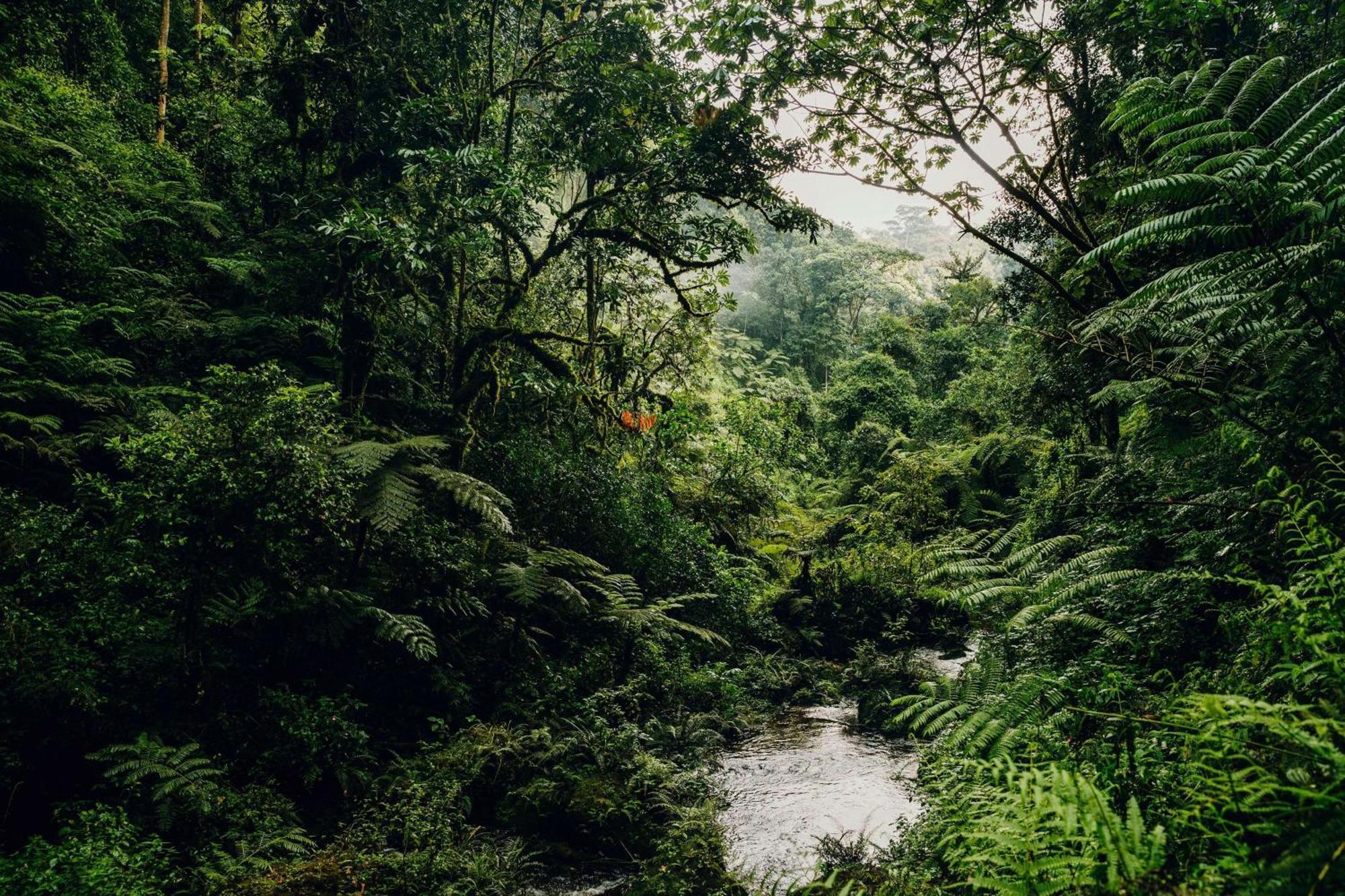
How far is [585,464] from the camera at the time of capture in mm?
8219

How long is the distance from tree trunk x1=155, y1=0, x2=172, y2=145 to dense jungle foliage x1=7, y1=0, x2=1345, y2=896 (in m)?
0.09

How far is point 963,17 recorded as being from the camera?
5.07 metres

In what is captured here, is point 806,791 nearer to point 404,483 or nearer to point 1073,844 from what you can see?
point 1073,844

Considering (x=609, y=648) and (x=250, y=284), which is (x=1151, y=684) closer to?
(x=609, y=648)

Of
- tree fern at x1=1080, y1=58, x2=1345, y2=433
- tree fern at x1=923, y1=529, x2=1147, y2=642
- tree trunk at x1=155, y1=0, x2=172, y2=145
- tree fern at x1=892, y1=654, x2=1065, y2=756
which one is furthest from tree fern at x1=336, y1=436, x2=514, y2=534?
tree trunk at x1=155, y1=0, x2=172, y2=145

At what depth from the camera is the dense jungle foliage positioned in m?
2.96

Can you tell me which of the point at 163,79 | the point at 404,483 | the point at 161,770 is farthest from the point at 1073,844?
the point at 163,79

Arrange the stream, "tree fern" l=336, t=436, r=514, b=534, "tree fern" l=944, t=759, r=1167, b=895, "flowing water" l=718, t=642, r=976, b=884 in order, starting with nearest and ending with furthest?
"tree fern" l=944, t=759, r=1167, b=895
the stream
"flowing water" l=718, t=642, r=976, b=884
"tree fern" l=336, t=436, r=514, b=534

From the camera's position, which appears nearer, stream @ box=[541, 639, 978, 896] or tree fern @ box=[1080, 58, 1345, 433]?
tree fern @ box=[1080, 58, 1345, 433]

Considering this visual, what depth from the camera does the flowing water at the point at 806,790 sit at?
15.0 ft

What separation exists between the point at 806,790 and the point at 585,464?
Result: 452 centimetres

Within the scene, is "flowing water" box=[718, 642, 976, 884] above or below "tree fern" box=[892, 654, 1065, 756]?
below

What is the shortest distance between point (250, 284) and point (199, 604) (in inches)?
190

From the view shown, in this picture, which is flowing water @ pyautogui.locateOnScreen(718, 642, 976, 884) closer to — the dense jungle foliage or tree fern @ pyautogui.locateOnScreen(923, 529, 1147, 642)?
the dense jungle foliage
